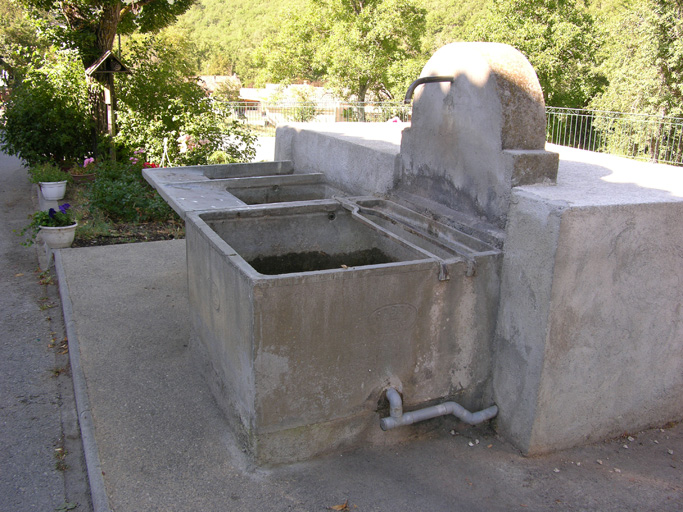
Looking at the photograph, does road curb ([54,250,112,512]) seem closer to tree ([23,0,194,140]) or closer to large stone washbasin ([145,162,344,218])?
large stone washbasin ([145,162,344,218])

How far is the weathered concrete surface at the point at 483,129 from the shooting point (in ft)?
11.4

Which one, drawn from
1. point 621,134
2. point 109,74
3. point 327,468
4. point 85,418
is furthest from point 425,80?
point 621,134

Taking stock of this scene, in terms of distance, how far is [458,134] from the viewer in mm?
3887

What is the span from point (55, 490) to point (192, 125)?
26.6 ft

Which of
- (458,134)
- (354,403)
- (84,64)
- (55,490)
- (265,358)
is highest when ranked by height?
(84,64)

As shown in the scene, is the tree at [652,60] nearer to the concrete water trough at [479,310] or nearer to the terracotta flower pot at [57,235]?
the concrete water trough at [479,310]

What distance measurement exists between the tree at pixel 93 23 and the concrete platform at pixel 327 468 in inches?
337

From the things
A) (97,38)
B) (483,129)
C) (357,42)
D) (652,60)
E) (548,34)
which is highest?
(357,42)

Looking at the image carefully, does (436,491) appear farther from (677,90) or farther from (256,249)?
(677,90)

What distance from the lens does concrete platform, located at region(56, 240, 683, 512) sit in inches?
120

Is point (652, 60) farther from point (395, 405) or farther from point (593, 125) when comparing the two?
point (395, 405)

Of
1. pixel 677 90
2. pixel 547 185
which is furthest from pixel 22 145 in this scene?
pixel 677 90

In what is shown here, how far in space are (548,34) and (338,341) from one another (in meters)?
22.5

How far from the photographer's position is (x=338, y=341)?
3.20 m
